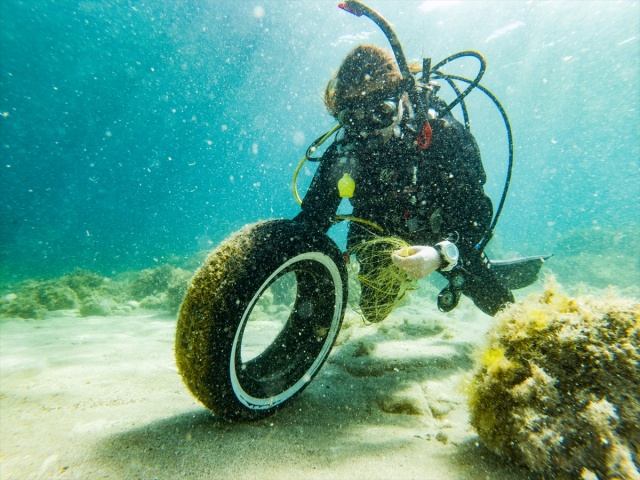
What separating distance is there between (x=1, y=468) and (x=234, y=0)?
35.2 metres

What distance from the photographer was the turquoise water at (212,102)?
25703 mm

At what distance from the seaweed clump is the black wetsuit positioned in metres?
1.71

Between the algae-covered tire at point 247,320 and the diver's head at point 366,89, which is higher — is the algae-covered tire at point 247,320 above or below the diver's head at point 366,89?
below

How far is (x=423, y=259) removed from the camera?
81.7 inches

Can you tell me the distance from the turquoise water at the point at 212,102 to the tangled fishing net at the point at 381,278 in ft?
8.57

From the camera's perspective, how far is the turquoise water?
1012 inches

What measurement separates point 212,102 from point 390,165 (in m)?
49.0

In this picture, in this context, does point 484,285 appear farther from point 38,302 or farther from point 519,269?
point 38,302

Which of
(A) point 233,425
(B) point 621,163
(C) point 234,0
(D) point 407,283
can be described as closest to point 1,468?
(A) point 233,425

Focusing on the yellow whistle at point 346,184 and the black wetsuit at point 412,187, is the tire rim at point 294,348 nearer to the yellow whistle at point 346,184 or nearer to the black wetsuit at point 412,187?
the black wetsuit at point 412,187

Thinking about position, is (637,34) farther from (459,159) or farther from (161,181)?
(161,181)

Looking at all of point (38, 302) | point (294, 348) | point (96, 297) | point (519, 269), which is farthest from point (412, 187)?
point (38, 302)

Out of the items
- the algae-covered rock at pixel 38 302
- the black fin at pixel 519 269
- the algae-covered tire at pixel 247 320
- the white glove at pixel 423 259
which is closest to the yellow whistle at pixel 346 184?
the algae-covered tire at pixel 247 320

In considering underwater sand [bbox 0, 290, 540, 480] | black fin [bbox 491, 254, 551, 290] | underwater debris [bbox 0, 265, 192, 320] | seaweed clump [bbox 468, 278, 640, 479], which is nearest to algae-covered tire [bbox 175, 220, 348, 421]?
underwater sand [bbox 0, 290, 540, 480]
